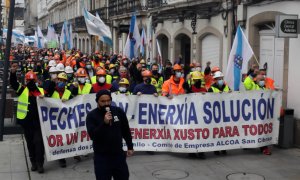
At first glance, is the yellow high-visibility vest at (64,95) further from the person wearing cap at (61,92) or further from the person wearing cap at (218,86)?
the person wearing cap at (218,86)

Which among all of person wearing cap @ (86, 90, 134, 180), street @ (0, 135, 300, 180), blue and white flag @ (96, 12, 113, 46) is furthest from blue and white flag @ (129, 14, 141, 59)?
person wearing cap @ (86, 90, 134, 180)

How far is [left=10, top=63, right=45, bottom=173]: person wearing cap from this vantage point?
7.70m

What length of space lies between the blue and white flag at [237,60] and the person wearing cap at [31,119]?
4.42 m

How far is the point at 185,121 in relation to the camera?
8.44m

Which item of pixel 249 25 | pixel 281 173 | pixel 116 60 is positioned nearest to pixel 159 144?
pixel 281 173

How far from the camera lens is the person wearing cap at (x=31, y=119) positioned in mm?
7703

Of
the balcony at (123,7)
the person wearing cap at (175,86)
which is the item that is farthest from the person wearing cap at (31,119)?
the balcony at (123,7)

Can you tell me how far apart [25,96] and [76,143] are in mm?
1290

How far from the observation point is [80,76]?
29.6 ft

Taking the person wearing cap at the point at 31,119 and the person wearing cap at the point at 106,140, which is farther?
the person wearing cap at the point at 31,119

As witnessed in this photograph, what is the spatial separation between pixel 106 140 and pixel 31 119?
2.98 m

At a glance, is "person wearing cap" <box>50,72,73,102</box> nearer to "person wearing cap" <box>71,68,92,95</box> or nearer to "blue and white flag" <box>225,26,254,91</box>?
"person wearing cap" <box>71,68,92,95</box>

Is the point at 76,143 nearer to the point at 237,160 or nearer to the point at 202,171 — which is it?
the point at 202,171

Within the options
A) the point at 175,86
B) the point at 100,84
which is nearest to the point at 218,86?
the point at 175,86
